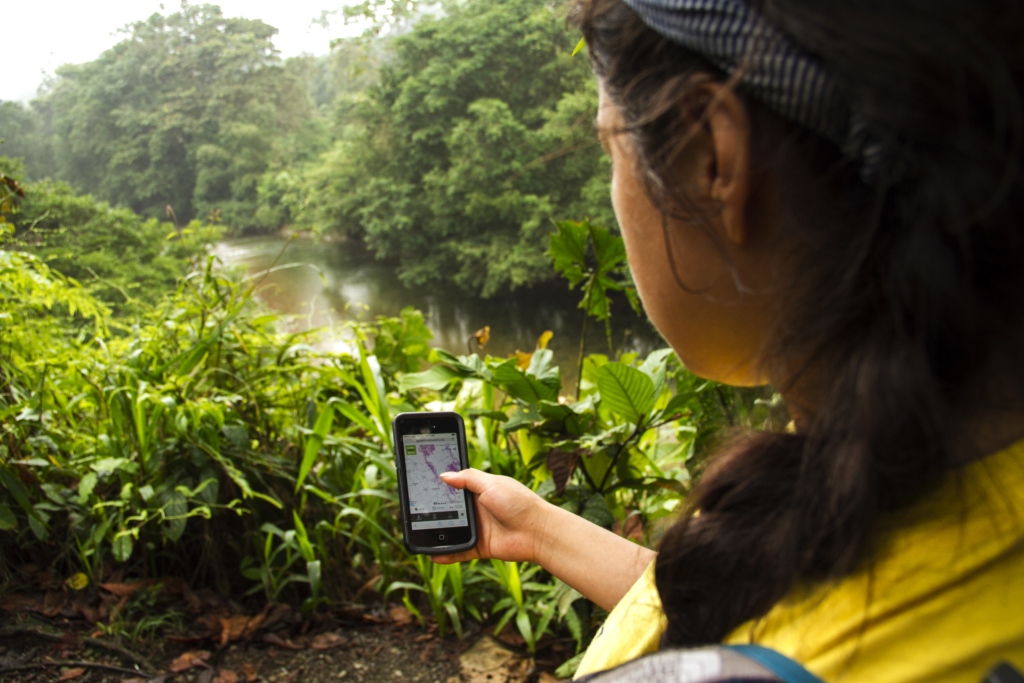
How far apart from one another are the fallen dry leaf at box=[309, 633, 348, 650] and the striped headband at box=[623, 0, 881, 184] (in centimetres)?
144

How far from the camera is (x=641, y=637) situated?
0.49 m

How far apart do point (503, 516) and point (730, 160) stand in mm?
538

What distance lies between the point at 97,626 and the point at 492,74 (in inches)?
201

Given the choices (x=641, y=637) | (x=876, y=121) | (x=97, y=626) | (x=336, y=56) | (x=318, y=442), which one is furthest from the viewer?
(x=336, y=56)

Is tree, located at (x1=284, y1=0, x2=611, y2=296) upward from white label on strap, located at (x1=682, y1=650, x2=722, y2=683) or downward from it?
upward

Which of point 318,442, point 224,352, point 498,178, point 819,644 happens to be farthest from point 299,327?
point 498,178

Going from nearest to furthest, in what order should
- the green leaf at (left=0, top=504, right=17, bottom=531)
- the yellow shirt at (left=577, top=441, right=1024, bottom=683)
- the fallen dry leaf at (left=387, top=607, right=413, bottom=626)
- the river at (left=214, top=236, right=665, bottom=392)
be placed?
the yellow shirt at (left=577, top=441, right=1024, bottom=683) < the green leaf at (left=0, top=504, right=17, bottom=531) < the fallen dry leaf at (left=387, top=607, right=413, bottom=626) < the river at (left=214, top=236, right=665, bottom=392)

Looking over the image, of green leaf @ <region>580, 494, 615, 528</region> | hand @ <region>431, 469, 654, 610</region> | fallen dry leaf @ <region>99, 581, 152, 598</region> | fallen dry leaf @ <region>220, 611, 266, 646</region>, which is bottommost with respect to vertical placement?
fallen dry leaf @ <region>220, 611, 266, 646</region>

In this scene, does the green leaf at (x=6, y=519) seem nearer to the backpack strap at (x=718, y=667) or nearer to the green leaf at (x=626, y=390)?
the green leaf at (x=626, y=390)

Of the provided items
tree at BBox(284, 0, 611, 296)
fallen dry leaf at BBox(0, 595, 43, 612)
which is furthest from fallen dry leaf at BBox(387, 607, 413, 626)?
tree at BBox(284, 0, 611, 296)

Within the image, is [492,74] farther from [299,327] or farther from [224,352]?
[224,352]

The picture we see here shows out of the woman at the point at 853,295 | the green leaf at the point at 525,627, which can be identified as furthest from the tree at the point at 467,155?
the woman at the point at 853,295

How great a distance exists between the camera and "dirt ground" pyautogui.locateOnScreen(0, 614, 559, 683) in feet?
4.29

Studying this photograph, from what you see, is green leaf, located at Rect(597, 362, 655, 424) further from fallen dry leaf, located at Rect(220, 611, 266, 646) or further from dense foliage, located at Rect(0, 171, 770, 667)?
fallen dry leaf, located at Rect(220, 611, 266, 646)
